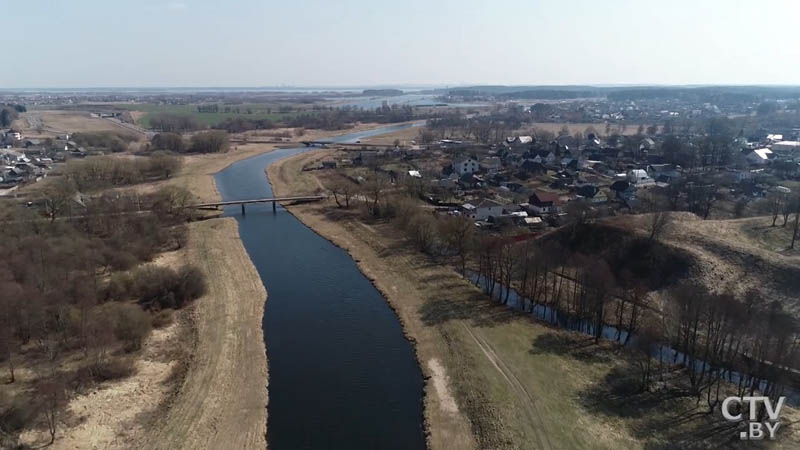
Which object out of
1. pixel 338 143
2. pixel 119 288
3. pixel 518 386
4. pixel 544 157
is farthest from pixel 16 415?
pixel 338 143

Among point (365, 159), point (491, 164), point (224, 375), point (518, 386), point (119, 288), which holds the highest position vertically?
point (491, 164)

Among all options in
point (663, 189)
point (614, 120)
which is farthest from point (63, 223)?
point (614, 120)

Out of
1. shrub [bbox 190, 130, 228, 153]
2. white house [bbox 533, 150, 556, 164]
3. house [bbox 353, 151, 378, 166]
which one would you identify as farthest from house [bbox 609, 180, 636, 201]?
shrub [bbox 190, 130, 228, 153]

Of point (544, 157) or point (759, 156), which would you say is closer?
point (759, 156)

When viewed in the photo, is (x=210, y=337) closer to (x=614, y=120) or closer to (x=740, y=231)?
(x=740, y=231)

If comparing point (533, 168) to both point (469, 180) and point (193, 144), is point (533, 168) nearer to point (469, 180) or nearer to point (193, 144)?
point (469, 180)

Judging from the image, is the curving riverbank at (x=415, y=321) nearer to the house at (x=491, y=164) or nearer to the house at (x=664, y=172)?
the house at (x=491, y=164)
